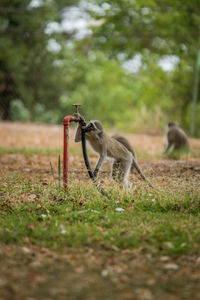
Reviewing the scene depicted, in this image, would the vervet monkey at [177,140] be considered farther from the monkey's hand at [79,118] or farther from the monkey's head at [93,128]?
the monkey's hand at [79,118]

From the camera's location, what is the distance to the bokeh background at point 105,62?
1419 centimetres

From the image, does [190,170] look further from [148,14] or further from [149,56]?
[149,56]

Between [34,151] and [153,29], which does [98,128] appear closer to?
[34,151]

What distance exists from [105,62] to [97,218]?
23.6m

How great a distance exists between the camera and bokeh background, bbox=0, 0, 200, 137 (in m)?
14.2

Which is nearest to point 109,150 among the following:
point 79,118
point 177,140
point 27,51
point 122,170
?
point 122,170

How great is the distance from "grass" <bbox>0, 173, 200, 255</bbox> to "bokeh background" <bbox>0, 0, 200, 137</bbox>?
5.95m

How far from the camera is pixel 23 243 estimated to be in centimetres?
377

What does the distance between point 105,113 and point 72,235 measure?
23393mm

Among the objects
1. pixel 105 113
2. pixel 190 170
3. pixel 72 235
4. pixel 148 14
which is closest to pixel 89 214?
pixel 72 235

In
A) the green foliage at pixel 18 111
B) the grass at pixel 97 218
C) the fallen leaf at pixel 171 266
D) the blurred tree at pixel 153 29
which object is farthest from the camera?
the green foliage at pixel 18 111

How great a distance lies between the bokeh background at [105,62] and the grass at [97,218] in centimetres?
595

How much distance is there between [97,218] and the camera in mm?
4383

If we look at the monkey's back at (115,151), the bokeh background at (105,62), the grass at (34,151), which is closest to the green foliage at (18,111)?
the bokeh background at (105,62)
